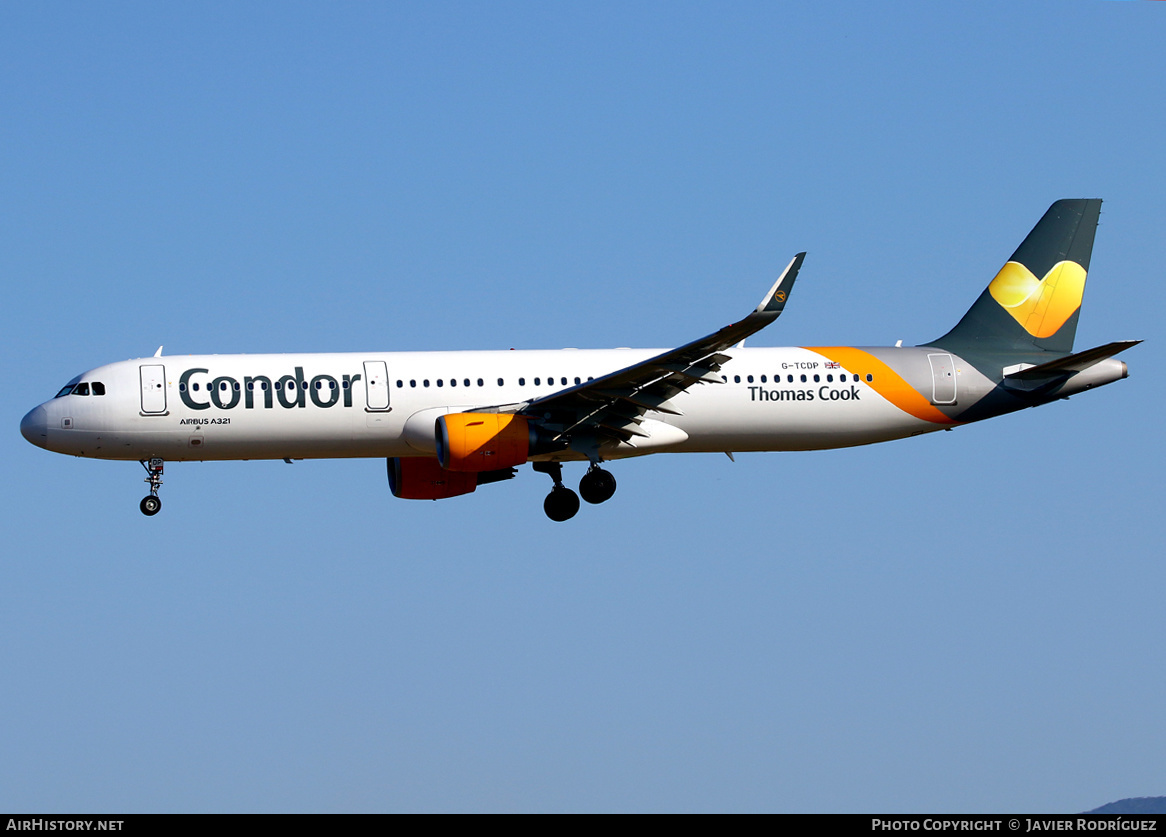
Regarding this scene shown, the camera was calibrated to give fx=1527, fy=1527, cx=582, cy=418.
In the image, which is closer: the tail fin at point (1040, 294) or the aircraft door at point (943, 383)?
the aircraft door at point (943, 383)

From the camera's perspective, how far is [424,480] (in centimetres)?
4162

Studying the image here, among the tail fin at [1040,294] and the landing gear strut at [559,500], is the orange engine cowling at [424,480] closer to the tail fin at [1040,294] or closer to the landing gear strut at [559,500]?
the landing gear strut at [559,500]

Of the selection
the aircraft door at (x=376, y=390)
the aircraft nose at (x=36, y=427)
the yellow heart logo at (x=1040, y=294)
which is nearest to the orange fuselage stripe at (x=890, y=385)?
the yellow heart logo at (x=1040, y=294)

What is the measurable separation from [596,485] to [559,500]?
3.94 ft

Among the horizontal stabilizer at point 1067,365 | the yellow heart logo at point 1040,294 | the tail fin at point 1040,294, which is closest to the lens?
the horizontal stabilizer at point 1067,365

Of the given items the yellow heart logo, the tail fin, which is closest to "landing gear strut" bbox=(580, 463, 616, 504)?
the tail fin

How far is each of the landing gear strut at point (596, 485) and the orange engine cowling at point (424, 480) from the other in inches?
143

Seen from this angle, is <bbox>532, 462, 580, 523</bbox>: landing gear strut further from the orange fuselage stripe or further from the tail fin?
the tail fin

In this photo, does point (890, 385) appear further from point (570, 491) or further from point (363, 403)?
point (363, 403)

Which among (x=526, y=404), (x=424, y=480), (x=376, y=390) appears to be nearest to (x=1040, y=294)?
(x=526, y=404)

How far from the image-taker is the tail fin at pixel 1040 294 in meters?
43.1

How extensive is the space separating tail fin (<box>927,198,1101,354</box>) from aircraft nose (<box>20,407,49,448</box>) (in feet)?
79.0
